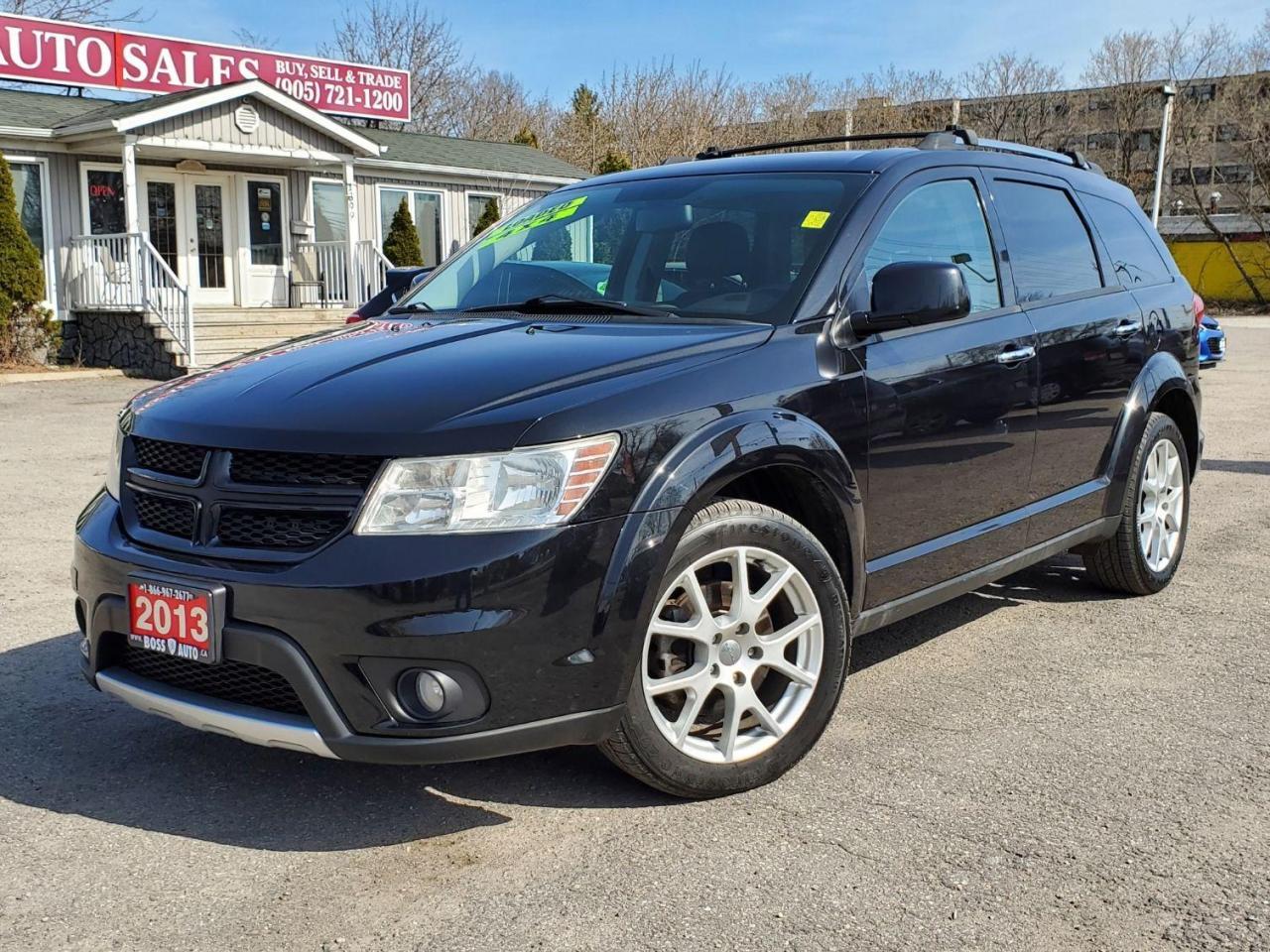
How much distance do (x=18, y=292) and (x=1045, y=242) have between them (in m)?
15.5

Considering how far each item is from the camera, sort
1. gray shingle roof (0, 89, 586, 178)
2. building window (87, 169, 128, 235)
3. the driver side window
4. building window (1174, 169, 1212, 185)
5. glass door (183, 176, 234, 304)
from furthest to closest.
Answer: building window (1174, 169, 1212, 185)
glass door (183, 176, 234, 304)
building window (87, 169, 128, 235)
gray shingle roof (0, 89, 586, 178)
the driver side window

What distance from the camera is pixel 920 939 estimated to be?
103 inches

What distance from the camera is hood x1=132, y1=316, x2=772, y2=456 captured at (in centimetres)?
288

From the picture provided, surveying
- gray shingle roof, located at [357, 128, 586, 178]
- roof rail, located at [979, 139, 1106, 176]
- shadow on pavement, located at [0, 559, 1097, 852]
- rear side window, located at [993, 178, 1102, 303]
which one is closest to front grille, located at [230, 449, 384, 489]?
shadow on pavement, located at [0, 559, 1097, 852]

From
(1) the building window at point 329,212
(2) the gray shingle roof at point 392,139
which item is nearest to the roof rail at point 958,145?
(2) the gray shingle roof at point 392,139

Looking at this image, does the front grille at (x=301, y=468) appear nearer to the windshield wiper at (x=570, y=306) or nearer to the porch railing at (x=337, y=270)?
the windshield wiper at (x=570, y=306)

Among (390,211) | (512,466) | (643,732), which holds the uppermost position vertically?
(390,211)

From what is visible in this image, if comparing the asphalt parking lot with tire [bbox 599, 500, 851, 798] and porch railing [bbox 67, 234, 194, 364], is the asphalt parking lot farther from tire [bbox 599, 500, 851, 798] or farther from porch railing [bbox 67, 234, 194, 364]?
porch railing [bbox 67, 234, 194, 364]

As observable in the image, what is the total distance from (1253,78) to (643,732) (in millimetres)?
47011

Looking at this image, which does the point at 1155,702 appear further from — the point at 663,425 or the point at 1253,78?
the point at 1253,78

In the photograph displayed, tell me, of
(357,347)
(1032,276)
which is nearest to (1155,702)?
(1032,276)

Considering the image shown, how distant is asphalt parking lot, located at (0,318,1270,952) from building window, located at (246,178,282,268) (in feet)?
58.6

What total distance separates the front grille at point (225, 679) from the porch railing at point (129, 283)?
14.3 meters

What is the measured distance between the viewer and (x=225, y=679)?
3021mm
